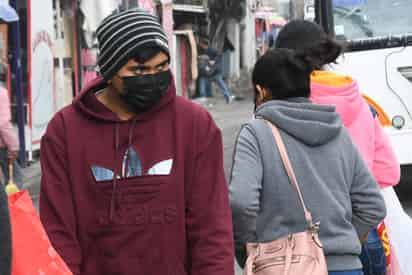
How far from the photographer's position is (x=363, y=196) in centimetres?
303

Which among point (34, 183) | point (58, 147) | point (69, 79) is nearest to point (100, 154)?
point (58, 147)

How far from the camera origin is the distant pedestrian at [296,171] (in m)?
2.86

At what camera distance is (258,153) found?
2.88 metres

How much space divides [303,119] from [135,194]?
0.78 metres

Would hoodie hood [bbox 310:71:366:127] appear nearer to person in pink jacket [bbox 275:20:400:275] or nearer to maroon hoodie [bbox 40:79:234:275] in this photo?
person in pink jacket [bbox 275:20:400:275]

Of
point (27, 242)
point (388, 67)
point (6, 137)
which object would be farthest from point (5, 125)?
point (27, 242)

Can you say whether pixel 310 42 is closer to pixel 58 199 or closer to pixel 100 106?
pixel 100 106

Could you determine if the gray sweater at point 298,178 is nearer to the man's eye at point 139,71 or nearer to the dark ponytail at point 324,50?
the dark ponytail at point 324,50

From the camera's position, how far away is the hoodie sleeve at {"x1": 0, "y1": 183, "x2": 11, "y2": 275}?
185 cm

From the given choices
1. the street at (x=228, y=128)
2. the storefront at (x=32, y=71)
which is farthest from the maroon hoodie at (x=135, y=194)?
the storefront at (x=32, y=71)

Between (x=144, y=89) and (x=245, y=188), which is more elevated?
(x=144, y=89)

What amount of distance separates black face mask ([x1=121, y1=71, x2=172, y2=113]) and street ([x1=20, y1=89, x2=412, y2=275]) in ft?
12.6

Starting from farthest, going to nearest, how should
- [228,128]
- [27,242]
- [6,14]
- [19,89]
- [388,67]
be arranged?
[228,128], [19,89], [6,14], [388,67], [27,242]

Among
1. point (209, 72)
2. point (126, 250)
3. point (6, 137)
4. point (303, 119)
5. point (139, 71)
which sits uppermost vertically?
point (139, 71)
